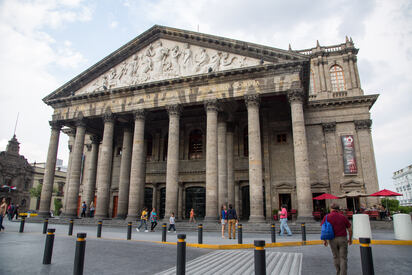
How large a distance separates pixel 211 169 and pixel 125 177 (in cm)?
949

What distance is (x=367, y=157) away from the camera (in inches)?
941

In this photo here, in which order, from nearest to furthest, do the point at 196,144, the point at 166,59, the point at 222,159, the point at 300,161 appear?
the point at 300,161
the point at 222,159
the point at 166,59
the point at 196,144

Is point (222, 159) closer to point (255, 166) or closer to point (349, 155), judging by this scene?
point (255, 166)

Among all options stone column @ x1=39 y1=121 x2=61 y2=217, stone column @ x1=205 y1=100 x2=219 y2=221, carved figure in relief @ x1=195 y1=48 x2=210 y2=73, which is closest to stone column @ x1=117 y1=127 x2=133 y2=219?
stone column @ x1=39 y1=121 x2=61 y2=217

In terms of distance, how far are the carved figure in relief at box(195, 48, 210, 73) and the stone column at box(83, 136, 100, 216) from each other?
578 inches

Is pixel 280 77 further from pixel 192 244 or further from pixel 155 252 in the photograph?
pixel 155 252

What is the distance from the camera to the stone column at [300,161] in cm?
1775

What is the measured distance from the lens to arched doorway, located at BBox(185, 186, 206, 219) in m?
25.5

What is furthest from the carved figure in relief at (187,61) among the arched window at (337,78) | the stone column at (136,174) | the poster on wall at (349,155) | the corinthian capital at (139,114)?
the arched window at (337,78)

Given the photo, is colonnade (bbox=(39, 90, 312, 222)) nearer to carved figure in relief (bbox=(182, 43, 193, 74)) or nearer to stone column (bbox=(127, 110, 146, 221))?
stone column (bbox=(127, 110, 146, 221))

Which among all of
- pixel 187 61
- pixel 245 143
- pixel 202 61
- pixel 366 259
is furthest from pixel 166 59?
pixel 366 259

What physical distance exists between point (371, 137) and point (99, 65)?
83.4 ft

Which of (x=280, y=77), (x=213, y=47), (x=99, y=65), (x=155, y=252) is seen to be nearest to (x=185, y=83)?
(x=213, y=47)

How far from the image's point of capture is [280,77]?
20031mm
